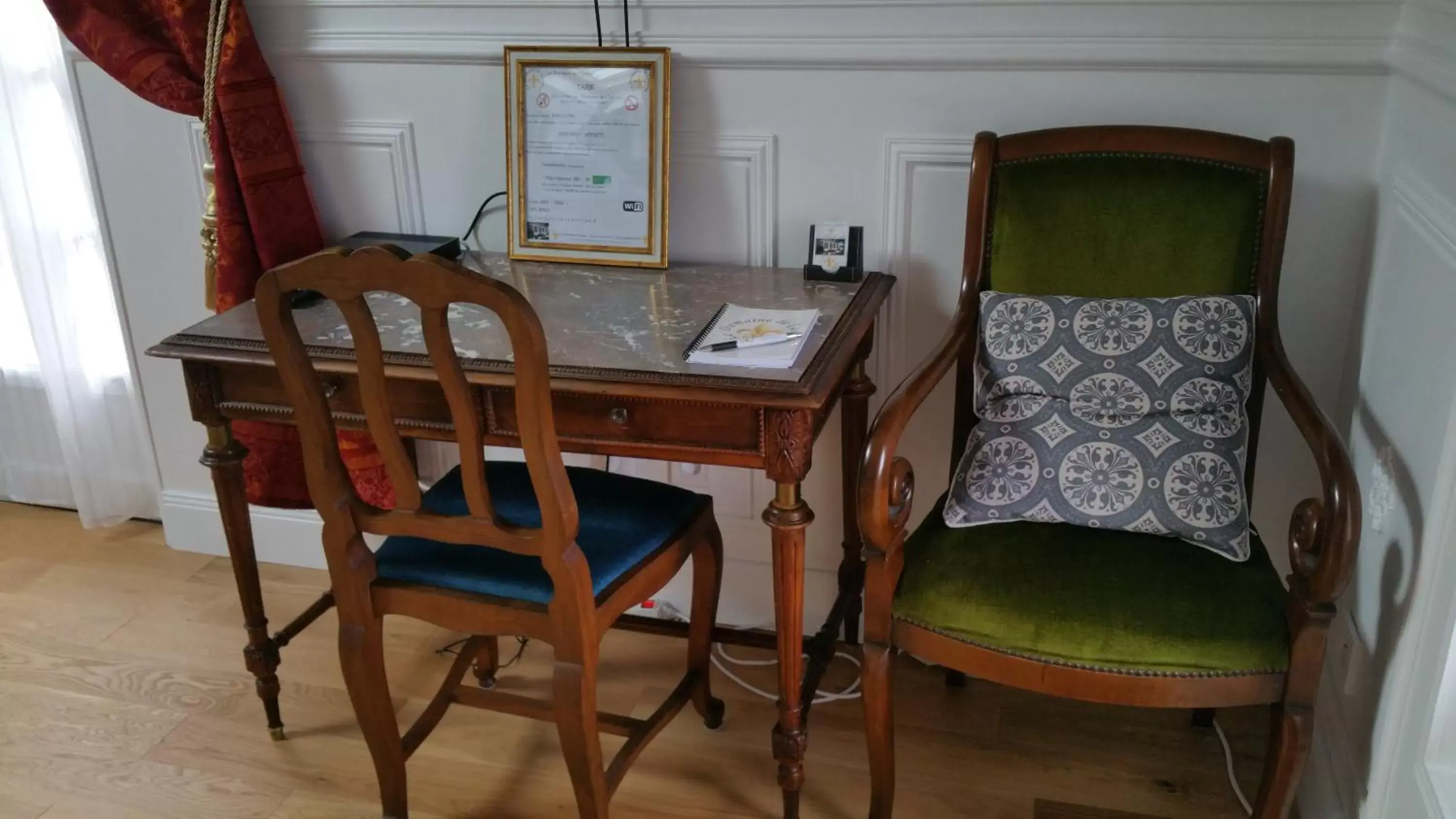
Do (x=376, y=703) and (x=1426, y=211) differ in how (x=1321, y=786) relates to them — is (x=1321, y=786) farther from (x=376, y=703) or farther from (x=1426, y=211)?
(x=376, y=703)

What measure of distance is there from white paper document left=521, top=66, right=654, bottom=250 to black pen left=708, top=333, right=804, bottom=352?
0.47 m

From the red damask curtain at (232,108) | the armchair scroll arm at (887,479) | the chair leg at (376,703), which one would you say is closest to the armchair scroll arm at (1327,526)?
the armchair scroll arm at (887,479)

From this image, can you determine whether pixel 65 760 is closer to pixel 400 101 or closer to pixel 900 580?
pixel 400 101

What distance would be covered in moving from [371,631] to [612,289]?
687 mm

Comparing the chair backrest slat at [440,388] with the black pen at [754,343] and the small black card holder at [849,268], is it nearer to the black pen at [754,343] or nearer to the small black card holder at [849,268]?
the black pen at [754,343]

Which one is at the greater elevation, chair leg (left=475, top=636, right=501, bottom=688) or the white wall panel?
the white wall panel

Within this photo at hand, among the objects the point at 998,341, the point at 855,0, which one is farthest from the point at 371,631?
the point at 855,0

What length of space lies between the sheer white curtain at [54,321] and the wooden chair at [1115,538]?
76.0 inches

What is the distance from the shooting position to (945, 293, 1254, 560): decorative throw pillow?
1.69 meters

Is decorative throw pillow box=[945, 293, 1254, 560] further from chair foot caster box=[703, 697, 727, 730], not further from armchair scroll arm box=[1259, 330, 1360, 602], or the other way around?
chair foot caster box=[703, 697, 727, 730]

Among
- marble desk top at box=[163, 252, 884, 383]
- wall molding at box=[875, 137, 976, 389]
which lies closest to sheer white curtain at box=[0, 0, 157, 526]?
marble desk top at box=[163, 252, 884, 383]

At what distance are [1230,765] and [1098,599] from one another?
650 mm

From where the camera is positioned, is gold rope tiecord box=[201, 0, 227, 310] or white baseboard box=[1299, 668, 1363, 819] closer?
white baseboard box=[1299, 668, 1363, 819]

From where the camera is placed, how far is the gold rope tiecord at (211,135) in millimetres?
2174
